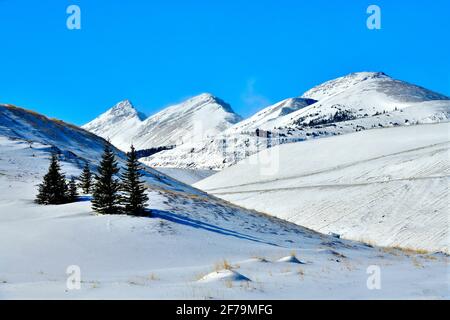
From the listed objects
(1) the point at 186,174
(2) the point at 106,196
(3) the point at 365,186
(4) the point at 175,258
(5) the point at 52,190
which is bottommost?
(4) the point at 175,258

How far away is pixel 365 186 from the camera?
52.1 metres

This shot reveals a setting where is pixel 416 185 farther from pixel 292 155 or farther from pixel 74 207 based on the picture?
pixel 292 155

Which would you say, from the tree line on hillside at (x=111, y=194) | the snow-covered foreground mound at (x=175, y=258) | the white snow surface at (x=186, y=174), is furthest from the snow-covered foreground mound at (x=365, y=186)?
the white snow surface at (x=186, y=174)

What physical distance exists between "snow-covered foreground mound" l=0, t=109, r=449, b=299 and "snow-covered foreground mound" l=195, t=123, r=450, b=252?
13148mm

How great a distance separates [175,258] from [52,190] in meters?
12.3

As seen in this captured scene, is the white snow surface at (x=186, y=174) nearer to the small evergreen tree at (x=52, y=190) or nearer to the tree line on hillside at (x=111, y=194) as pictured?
the small evergreen tree at (x=52, y=190)

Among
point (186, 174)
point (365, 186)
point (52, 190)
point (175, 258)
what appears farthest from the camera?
point (186, 174)

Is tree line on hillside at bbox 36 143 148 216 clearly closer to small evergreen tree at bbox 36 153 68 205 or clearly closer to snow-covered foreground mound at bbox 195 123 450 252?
small evergreen tree at bbox 36 153 68 205

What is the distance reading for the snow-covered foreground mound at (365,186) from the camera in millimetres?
39500

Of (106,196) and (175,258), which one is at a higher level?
(106,196)

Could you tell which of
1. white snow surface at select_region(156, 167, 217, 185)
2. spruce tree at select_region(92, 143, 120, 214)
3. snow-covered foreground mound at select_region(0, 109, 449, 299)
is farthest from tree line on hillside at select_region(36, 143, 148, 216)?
white snow surface at select_region(156, 167, 217, 185)

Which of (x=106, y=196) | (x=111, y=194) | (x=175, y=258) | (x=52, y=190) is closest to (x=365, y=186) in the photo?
(x=111, y=194)

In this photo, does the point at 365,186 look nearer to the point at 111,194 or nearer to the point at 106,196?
the point at 111,194

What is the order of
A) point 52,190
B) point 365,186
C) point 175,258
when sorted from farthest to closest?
point 365,186 < point 52,190 < point 175,258
